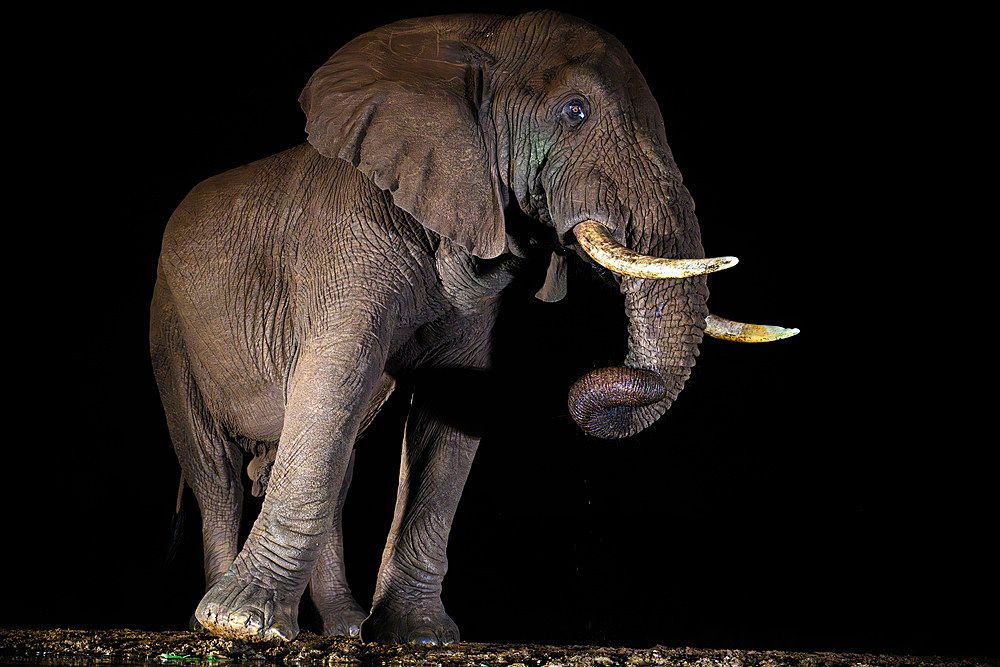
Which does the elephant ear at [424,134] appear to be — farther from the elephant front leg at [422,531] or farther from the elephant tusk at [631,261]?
the elephant front leg at [422,531]

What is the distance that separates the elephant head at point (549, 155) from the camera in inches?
125

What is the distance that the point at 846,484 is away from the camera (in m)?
5.26

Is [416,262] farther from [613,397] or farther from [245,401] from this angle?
[245,401]

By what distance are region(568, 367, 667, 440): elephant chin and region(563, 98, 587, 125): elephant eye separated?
68cm

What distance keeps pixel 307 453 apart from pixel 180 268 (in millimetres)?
1169

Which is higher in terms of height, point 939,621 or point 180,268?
point 180,268

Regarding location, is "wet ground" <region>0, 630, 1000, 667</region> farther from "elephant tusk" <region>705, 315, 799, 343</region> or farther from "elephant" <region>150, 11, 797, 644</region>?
"elephant tusk" <region>705, 315, 799, 343</region>

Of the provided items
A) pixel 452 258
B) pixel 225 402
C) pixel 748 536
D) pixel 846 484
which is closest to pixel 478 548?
pixel 748 536

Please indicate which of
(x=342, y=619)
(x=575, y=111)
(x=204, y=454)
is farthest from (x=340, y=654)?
(x=575, y=111)

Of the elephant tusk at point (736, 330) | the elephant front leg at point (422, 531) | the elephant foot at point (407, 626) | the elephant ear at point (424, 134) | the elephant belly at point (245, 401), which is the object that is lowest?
the elephant foot at point (407, 626)

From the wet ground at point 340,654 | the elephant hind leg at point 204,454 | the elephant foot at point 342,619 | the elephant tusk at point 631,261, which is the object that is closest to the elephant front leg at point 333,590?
the elephant foot at point 342,619

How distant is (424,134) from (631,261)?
0.72m

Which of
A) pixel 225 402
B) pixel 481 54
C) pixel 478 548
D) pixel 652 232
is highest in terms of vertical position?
pixel 481 54

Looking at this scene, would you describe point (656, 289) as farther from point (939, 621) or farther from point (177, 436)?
point (939, 621)
